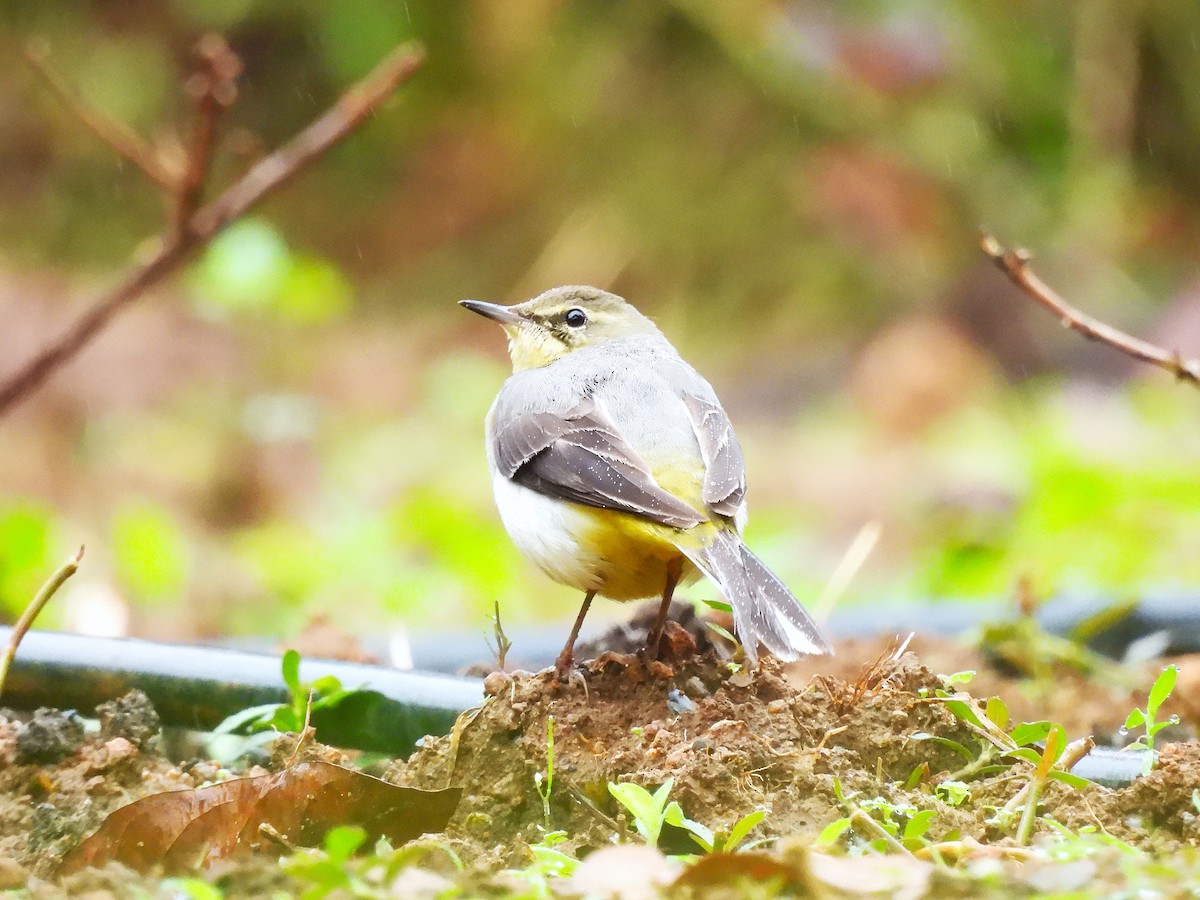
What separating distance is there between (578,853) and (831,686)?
23.5 inches

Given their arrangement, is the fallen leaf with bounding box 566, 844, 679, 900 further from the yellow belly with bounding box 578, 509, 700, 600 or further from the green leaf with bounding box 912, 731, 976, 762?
the yellow belly with bounding box 578, 509, 700, 600

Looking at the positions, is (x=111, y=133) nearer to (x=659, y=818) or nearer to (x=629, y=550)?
(x=629, y=550)

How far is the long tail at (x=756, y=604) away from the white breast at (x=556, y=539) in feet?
0.92

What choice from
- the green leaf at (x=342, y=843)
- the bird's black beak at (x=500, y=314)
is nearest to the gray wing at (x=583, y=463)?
the bird's black beak at (x=500, y=314)

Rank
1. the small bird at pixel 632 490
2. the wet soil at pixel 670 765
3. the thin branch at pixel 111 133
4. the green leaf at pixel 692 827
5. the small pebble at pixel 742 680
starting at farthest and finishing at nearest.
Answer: the thin branch at pixel 111 133 < the small bird at pixel 632 490 < the small pebble at pixel 742 680 < the wet soil at pixel 670 765 < the green leaf at pixel 692 827

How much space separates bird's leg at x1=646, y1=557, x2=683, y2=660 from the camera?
3033mm

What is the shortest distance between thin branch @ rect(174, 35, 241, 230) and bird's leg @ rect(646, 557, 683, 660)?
1.86 m

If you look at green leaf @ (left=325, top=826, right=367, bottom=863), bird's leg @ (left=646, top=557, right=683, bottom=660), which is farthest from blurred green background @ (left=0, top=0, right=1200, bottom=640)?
green leaf @ (left=325, top=826, right=367, bottom=863)

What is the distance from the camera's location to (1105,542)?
7.62 metres

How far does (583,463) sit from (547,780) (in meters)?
1.09

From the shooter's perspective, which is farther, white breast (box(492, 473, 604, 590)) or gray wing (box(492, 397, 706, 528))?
white breast (box(492, 473, 604, 590))

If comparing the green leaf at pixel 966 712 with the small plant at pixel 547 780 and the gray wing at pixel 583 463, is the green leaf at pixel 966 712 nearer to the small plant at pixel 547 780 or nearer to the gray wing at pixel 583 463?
the small plant at pixel 547 780

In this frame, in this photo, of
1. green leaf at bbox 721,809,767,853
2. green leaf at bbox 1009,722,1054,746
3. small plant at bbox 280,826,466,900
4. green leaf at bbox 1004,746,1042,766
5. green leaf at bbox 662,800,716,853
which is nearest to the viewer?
small plant at bbox 280,826,466,900

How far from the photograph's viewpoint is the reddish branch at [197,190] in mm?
4227
